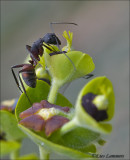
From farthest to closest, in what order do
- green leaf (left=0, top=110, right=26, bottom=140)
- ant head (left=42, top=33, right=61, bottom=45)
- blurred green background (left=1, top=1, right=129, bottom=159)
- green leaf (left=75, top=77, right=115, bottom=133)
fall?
blurred green background (left=1, top=1, right=129, bottom=159), ant head (left=42, top=33, right=61, bottom=45), green leaf (left=0, top=110, right=26, bottom=140), green leaf (left=75, top=77, right=115, bottom=133)

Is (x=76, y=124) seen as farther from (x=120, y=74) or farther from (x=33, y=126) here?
(x=120, y=74)

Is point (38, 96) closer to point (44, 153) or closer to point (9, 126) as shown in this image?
point (9, 126)

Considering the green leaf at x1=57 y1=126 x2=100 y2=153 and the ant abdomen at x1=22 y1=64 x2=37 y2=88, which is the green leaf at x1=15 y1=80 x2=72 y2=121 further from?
the green leaf at x1=57 y1=126 x2=100 y2=153

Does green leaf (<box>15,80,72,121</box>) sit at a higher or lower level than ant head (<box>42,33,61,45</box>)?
lower

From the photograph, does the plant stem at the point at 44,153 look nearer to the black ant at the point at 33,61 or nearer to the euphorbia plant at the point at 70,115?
the euphorbia plant at the point at 70,115

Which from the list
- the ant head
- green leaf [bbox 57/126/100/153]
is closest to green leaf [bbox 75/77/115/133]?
green leaf [bbox 57/126/100/153]

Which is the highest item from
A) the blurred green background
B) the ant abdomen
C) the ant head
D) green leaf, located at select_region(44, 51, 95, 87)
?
the ant head

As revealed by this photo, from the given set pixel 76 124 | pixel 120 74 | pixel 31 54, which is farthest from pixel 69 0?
pixel 76 124
